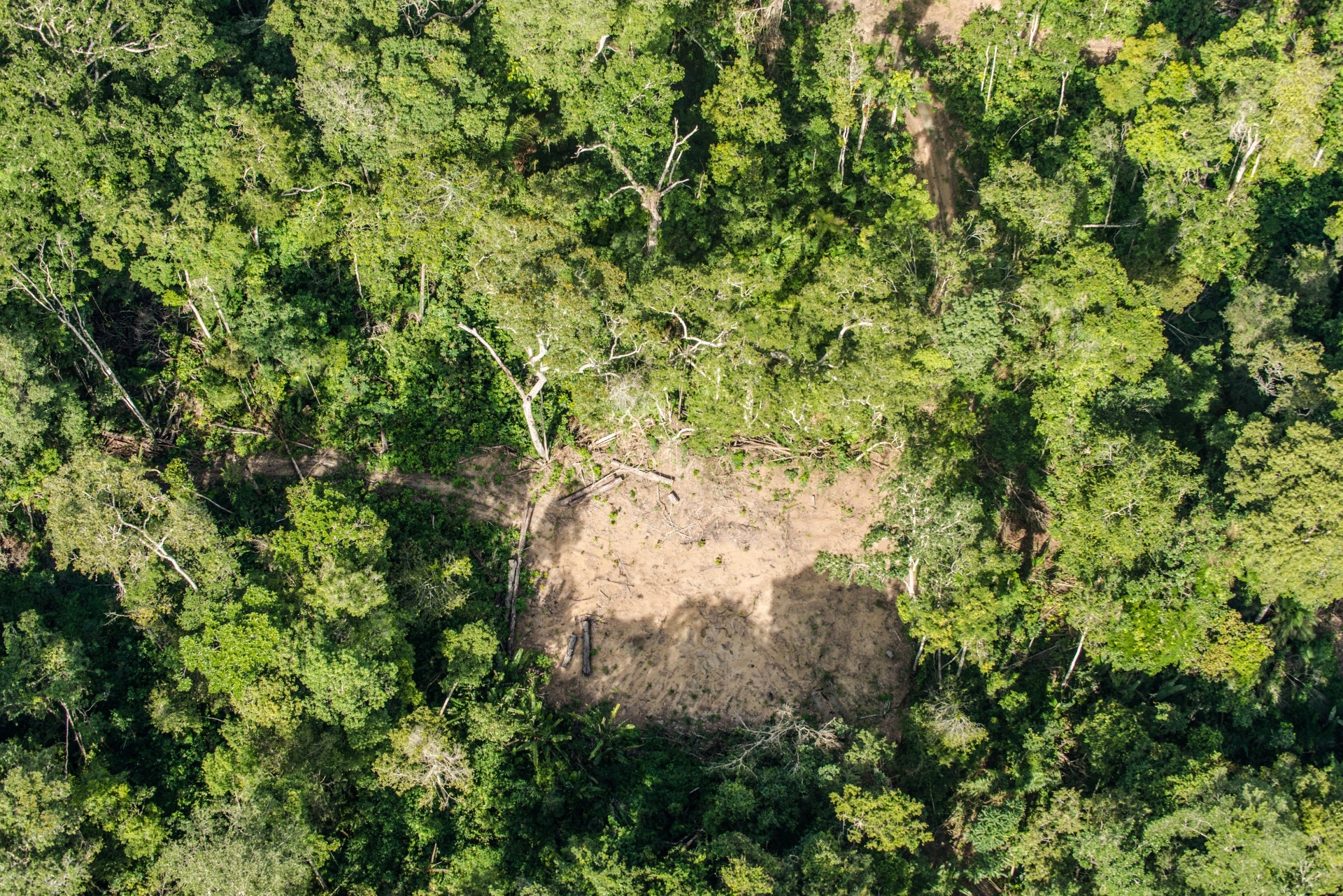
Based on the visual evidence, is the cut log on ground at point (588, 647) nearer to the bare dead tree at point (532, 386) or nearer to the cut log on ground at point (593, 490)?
the cut log on ground at point (593, 490)

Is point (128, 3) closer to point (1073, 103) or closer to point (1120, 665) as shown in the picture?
point (1073, 103)

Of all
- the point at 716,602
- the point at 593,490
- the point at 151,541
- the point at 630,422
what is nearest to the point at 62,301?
the point at 151,541

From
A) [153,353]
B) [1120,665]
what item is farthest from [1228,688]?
[153,353]

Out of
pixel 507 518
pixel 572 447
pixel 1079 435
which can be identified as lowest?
pixel 507 518

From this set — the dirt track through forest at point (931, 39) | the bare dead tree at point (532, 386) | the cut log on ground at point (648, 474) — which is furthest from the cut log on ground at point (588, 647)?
the dirt track through forest at point (931, 39)

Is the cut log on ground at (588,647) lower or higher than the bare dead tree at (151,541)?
lower

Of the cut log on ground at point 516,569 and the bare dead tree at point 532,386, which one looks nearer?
the bare dead tree at point 532,386

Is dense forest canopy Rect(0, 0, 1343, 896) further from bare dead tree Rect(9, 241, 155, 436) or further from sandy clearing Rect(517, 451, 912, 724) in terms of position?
sandy clearing Rect(517, 451, 912, 724)

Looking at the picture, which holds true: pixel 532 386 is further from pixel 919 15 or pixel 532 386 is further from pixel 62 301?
pixel 919 15

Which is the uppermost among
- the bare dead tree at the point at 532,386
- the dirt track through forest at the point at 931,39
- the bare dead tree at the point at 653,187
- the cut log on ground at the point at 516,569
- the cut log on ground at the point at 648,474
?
the dirt track through forest at the point at 931,39
